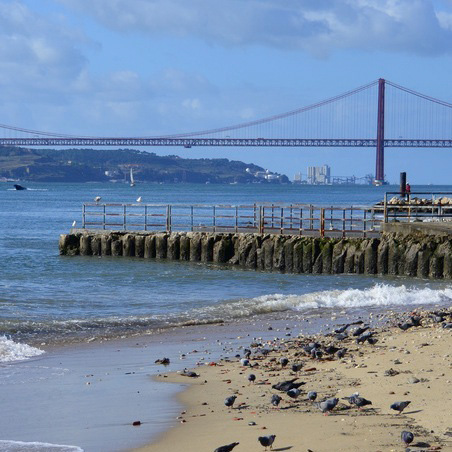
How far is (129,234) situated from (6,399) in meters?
20.1

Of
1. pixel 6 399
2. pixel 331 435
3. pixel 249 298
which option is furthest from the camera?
pixel 249 298

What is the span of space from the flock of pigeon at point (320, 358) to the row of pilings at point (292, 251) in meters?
8.78

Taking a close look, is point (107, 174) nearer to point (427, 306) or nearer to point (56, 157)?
point (56, 157)

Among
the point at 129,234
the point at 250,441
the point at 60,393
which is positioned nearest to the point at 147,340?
the point at 60,393

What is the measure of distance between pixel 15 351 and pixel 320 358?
12.4ft

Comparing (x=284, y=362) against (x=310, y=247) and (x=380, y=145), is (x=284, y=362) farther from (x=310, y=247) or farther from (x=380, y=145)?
(x=380, y=145)

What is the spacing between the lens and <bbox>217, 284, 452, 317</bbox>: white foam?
17.0 meters

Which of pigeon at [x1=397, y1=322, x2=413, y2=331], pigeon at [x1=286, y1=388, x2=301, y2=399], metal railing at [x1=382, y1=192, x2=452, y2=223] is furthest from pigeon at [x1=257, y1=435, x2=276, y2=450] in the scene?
metal railing at [x1=382, y1=192, x2=452, y2=223]

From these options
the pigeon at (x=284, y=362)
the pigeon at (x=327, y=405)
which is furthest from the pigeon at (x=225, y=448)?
the pigeon at (x=284, y=362)

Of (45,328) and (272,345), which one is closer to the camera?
(272,345)

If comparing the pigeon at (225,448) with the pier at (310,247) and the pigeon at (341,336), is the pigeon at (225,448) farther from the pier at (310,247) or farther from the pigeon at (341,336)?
the pier at (310,247)

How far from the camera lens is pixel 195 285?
22.3 m

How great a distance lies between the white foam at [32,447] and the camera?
7.08 metres

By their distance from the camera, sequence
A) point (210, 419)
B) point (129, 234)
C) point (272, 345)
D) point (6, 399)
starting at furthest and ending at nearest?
point (129, 234) < point (272, 345) < point (6, 399) < point (210, 419)
